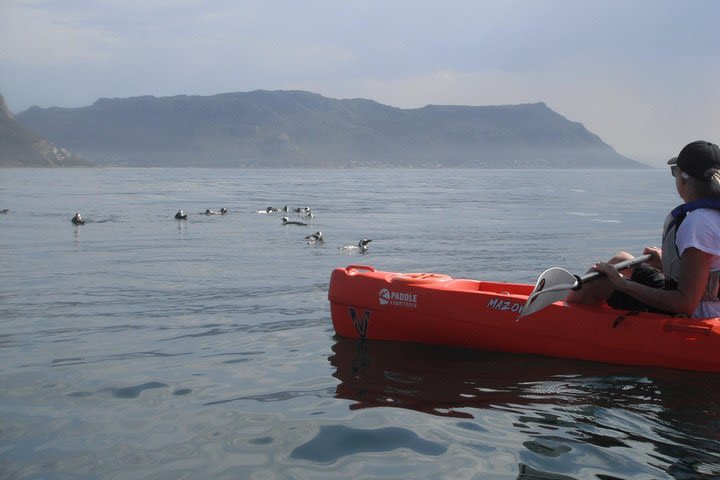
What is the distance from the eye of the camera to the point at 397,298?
8000mm

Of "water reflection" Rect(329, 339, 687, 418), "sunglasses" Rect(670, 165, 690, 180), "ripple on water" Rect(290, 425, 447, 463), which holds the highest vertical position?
"sunglasses" Rect(670, 165, 690, 180)

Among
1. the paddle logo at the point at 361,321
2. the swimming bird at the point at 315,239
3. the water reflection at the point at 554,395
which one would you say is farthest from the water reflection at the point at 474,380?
the swimming bird at the point at 315,239

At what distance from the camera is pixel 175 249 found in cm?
1714

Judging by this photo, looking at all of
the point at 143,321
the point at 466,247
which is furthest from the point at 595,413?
the point at 466,247

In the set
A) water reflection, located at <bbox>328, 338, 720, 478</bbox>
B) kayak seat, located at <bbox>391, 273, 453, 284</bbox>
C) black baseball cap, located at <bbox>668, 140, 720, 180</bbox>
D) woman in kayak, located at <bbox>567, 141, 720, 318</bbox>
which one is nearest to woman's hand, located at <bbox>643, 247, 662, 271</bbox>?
woman in kayak, located at <bbox>567, 141, 720, 318</bbox>

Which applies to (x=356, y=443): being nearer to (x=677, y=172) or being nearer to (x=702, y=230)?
(x=702, y=230)

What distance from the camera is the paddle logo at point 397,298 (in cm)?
791

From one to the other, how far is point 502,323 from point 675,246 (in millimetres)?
1780

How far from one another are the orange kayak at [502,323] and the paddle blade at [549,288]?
522 millimetres

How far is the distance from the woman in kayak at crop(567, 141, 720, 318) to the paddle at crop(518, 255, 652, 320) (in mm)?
179

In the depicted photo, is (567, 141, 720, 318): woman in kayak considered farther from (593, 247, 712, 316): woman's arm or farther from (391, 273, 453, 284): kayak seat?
(391, 273, 453, 284): kayak seat

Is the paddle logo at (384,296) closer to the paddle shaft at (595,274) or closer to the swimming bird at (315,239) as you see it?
the paddle shaft at (595,274)

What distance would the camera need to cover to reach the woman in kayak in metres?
6.08

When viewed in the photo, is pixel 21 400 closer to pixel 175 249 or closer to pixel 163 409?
pixel 163 409
